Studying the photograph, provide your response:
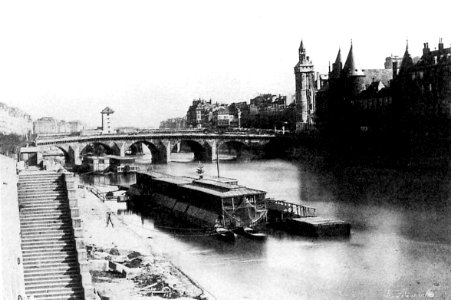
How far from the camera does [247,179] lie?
68.1 m

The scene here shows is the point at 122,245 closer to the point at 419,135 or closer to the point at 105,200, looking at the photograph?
the point at 105,200

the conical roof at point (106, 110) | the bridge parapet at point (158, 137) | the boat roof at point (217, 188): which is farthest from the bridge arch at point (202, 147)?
the boat roof at point (217, 188)

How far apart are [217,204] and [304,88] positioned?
331ft

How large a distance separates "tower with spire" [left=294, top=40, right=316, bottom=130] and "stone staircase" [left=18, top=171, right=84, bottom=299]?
116 meters

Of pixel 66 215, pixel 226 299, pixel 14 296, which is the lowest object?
pixel 226 299

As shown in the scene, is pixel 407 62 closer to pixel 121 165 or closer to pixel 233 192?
pixel 121 165

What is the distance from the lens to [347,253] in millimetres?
32312

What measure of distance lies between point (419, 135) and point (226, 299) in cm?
5370

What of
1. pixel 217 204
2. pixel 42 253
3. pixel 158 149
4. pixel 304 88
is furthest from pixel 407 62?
pixel 42 253

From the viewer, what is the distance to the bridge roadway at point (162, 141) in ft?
303

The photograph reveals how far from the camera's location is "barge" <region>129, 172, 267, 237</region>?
38.0 metres

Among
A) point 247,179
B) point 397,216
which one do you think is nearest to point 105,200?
point 247,179

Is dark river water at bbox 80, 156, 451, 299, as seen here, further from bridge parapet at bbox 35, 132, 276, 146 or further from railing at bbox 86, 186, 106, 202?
bridge parapet at bbox 35, 132, 276, 146
